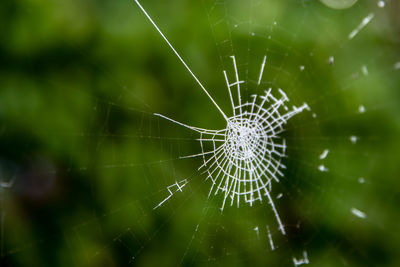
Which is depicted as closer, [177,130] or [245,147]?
[177,130]

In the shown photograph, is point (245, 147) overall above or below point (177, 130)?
below

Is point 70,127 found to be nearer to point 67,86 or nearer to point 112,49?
point 67,86

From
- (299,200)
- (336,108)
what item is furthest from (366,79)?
(299,200)

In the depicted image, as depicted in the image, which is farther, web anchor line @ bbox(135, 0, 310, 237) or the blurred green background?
web anchor line @ bbox(135, 0, 310, 237)

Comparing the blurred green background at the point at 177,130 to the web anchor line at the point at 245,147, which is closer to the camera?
the blurred green background at the point at 177,130
